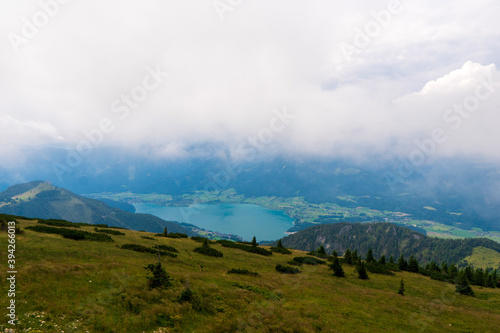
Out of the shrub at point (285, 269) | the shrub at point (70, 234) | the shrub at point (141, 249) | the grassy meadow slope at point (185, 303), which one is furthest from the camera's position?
the shrub at point (285, 269)

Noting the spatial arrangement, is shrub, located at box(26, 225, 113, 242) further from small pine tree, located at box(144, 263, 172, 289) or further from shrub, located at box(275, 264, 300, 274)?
shrub, located at box(275, 264, 300, 274)

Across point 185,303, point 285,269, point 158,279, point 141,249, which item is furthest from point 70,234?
point 285,269

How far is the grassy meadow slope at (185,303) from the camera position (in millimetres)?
13070

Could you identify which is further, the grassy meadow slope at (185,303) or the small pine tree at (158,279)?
the small pine tree at (158,279)

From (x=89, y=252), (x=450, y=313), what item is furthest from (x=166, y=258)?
A: (x=450, y=313)

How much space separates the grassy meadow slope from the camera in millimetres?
13070

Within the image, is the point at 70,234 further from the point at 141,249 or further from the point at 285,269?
the point at 285,269

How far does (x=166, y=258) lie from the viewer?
27.6 metres

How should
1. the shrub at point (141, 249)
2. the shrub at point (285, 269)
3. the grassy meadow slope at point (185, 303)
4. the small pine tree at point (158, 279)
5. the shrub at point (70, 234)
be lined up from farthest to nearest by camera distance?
the shrub at point (285, 269) < the shrub at point (141, 249) < the shrub at point (70, 234) < the small pine tree at point (158, 279) < the grassy meadow slope at point (185, 303)

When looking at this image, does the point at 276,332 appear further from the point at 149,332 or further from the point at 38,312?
the point at 38,312

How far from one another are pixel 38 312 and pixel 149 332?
579 cm

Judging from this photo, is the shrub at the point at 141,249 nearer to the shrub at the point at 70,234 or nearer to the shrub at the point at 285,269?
the shrub at the point at 70,234

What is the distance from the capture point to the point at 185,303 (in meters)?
15.9

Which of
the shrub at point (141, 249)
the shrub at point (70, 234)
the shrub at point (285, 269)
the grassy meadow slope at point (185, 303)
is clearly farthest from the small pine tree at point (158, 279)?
the shrub at point (285, 269)
